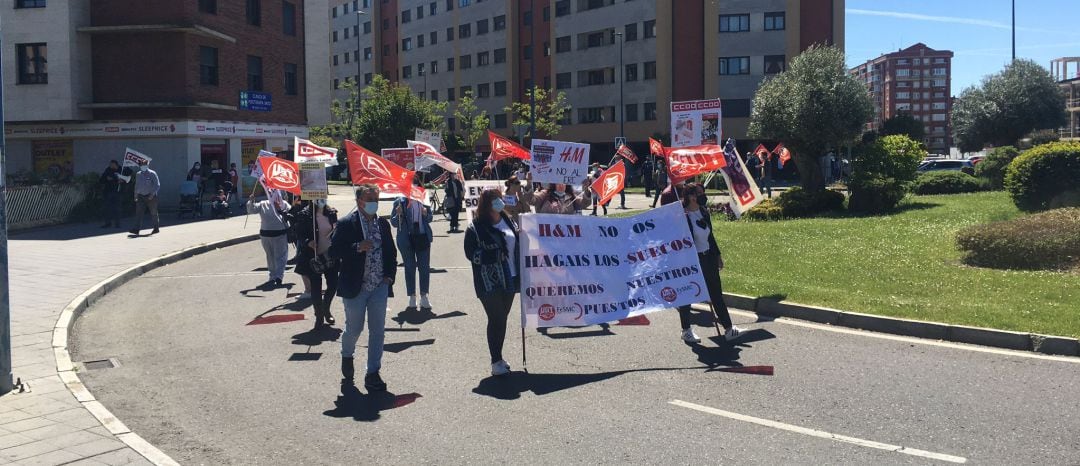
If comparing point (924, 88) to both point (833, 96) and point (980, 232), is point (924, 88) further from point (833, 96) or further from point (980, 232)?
point (980, 232)

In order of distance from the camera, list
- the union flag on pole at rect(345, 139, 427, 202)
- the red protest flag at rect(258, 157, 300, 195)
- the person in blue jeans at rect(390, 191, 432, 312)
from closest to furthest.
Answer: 1. the union flag on pole at rect(345, 139, 427, 202)
2. the person in blue jeans at rect(390, 191, 432, 312)
3. the red protest flag at rect(258, 157, 300, 195)

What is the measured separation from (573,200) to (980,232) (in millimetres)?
6252

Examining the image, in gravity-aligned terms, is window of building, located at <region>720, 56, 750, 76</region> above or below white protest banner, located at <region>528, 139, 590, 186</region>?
above

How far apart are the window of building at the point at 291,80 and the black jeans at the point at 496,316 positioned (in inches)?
1392

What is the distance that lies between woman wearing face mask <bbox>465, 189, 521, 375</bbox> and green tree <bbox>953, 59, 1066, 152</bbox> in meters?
47.1

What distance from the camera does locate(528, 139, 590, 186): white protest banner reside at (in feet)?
51.8

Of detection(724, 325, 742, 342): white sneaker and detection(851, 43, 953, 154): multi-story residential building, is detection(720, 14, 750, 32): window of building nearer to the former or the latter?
detection(724, 325, 742, 342): white sneaker

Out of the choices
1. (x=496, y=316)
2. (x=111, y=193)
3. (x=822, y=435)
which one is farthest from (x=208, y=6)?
(x=822, y=435)

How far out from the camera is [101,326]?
11.6 metres

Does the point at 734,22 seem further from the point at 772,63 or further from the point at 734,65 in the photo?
the point at 772,63

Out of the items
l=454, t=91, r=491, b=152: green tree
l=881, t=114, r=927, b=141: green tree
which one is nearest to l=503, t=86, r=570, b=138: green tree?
l=454, t=91, r=491, b=152: green tree

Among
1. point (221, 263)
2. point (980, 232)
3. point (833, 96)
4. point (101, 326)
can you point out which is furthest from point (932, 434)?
point (833, 96)

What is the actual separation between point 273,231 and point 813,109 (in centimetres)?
1730

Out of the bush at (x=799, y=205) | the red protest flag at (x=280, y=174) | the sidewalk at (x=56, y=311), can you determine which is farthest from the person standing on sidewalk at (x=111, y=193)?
the bush at (x=799, y=205)
